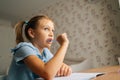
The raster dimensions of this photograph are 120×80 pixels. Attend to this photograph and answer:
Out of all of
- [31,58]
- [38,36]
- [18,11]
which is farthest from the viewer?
[18,11]

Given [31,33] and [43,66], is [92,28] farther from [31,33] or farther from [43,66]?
[43,66]

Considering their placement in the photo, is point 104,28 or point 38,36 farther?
point 104,28

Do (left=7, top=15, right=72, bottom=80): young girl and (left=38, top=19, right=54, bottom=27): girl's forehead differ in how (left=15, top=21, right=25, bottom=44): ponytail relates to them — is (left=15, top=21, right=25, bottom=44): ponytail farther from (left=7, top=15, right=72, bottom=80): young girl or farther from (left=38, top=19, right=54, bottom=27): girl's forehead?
(left=38, top=19, right=54, bottom=27): girl's forehead

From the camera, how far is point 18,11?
3.38 m

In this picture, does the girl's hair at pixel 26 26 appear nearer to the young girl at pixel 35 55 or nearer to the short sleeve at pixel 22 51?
the young girl at pixel 35 55

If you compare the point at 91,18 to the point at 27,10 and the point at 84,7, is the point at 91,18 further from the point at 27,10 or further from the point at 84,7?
the point at 27,10

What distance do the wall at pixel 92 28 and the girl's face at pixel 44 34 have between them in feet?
5.88

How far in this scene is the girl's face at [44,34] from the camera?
0.79 metres

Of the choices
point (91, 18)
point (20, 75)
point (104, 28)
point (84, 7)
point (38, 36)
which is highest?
point (84, 7)

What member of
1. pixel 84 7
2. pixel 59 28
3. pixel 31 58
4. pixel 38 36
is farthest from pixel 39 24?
pixel 59 28

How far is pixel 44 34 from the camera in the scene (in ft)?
2.59

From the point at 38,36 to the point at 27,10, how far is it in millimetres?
2690

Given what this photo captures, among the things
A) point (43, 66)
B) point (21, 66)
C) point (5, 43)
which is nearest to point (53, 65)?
point (43, 66)

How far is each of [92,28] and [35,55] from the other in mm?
2050
